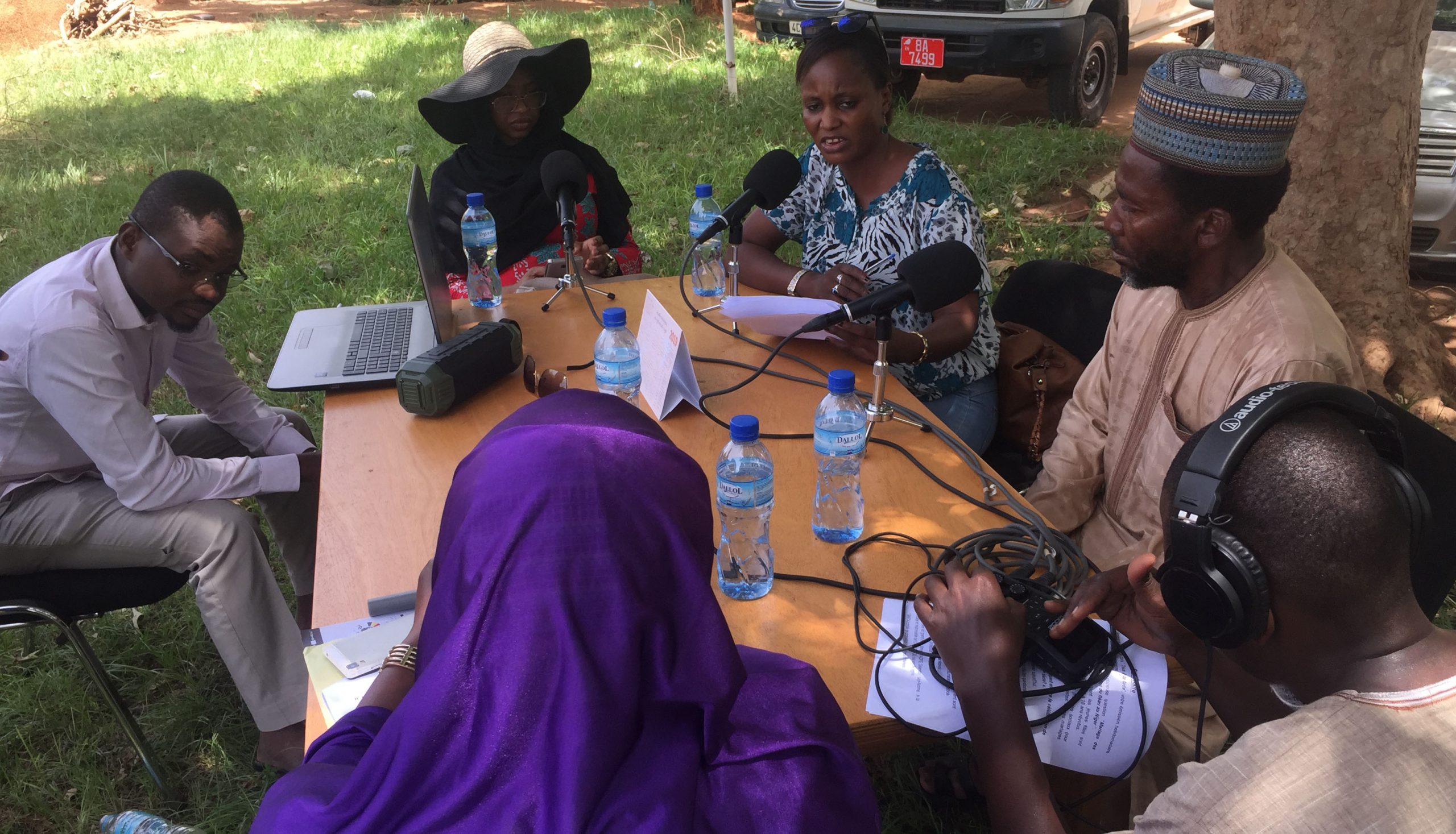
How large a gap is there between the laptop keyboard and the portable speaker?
0.63 feet

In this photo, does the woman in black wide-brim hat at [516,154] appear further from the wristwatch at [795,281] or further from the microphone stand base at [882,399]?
the microphone stand base at [882,399]

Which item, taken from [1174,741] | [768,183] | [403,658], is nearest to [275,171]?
[768,183]

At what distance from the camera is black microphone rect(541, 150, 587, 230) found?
3.03 m

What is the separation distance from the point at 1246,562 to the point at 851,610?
29.6 inches

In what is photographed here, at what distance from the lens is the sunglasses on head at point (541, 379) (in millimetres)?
2615

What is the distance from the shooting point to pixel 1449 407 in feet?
13.1

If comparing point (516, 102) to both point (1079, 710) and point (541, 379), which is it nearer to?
point (541, 379)

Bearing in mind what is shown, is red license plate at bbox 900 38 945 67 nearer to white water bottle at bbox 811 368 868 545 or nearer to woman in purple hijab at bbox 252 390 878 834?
white water bottle at bbox 811 368 868 545

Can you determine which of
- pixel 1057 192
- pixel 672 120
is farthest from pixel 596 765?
pixel 672 120

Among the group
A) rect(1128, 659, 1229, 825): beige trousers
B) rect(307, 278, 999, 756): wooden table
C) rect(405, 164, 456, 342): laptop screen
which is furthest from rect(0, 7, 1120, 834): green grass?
rect(405, 164, 456, 342): laptop screen

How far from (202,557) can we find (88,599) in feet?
0.97

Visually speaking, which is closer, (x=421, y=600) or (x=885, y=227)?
(x=421, y=600)

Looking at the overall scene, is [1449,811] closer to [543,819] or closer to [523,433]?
[543,819]

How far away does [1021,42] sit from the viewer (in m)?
7.18
